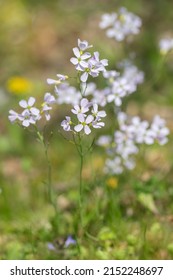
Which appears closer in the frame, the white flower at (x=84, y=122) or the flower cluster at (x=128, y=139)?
the white flower at (x=84, y=122)

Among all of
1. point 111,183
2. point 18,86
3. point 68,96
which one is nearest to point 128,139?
point 111,183

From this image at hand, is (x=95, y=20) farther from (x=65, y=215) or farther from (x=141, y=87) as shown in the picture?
(x=65, y=215)

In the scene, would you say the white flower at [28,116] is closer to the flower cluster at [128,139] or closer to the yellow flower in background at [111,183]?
the flower cluster at [128,139]

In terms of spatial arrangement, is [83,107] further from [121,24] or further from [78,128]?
[121,24]

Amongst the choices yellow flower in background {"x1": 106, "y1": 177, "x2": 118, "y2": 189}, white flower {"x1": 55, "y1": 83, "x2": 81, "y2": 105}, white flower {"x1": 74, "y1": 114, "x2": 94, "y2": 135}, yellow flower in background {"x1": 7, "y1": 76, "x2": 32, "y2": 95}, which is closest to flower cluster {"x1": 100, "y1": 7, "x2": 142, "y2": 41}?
white flower {"x1": 55, "y1": 83, "x2": 81, "y2": 105}

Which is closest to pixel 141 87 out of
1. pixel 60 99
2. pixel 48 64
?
pixel 48 64

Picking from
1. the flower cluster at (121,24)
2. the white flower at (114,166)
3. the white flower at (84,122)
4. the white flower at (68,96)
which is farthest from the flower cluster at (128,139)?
the white flower at (84,122)

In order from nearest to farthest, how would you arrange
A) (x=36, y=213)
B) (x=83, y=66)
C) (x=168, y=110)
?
(x=83, y=66)
(x=36, y=213)
(x=168, y=110)
